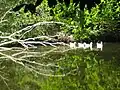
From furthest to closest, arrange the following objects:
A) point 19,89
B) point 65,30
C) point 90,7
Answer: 1. point 65,30
2. point 19,89
3. point 90,7

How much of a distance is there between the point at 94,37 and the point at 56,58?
4.49 meters

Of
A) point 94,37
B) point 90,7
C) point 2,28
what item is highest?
point 90,7

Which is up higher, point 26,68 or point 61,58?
point 26,68

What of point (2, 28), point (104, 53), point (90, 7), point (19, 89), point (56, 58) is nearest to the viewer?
point (90, 7)

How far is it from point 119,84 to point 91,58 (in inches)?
116

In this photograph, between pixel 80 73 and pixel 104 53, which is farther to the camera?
pixel 104 53

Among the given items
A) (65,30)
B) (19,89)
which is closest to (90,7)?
(19,89)

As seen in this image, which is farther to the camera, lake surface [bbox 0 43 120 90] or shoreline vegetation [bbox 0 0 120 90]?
lake surface [bbox 0 43 120 90]

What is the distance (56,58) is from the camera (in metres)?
9.28

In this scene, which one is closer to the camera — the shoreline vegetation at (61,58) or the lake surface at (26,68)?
the shoreline vegetation at (61,58)

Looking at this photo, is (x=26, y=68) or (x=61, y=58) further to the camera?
(x=61, y=58)

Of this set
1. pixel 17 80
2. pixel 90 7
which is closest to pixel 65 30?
pixel 17 80

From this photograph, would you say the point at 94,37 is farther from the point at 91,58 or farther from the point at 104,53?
the point at 91,58

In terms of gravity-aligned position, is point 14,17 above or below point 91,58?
above
